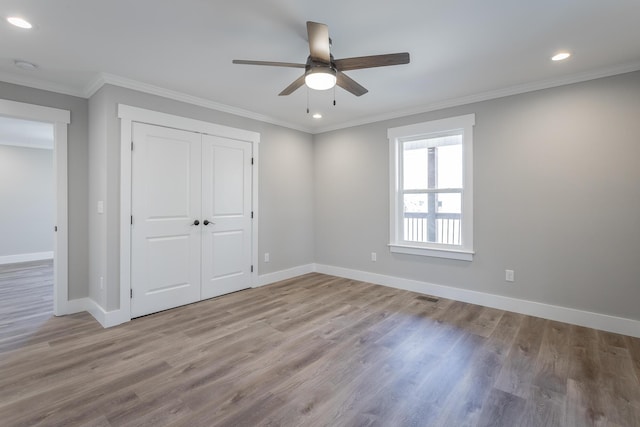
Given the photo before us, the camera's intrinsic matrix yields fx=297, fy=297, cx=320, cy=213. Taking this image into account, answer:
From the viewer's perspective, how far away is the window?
3.72 meters

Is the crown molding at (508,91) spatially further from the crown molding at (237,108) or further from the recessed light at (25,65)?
the recessed light at (25,65)

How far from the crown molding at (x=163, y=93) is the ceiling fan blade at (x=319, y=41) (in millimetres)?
2166

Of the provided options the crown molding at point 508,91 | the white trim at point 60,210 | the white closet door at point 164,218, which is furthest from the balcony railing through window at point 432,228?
the white trim at point 60,210

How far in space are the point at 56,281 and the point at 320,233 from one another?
140 inches

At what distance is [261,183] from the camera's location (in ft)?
14.7

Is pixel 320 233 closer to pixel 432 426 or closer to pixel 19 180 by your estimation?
pixel 432 426


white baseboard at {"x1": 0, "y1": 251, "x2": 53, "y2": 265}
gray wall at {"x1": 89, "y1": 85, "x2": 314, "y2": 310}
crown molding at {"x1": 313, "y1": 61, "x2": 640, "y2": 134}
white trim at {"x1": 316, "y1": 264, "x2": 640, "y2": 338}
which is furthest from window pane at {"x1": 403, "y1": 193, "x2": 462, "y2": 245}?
white baseboard at {"x1": 0, "y1": 251, "x2": 53, "y2": 265}

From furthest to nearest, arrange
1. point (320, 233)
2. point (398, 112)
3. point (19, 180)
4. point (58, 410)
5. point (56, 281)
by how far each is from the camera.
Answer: point (19, 180) < point (320, 233) < point (398, 112) < point (56, 281) < point (58, 410)

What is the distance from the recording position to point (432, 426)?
168 centimetres

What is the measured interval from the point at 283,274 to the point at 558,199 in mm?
3705

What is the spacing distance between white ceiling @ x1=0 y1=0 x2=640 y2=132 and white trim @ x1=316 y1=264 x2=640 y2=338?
2365 mm

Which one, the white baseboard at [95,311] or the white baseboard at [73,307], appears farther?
the white baseboard at [73,307]

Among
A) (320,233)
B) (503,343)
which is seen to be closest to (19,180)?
(320,233)

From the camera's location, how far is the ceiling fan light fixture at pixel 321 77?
2092mm
